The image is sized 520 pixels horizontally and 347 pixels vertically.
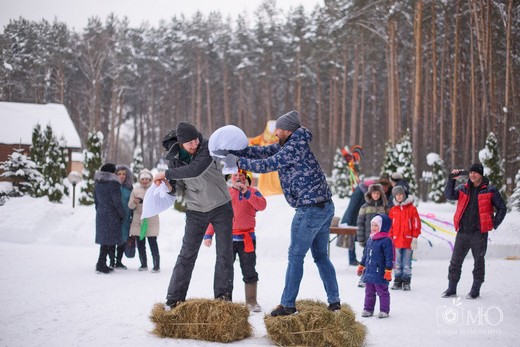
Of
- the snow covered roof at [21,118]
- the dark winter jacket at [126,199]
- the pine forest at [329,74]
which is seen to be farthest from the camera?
the pine forest at [329,74]

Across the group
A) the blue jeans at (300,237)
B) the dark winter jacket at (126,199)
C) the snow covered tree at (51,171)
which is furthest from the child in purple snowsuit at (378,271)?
the snow covered tree at (51,171)

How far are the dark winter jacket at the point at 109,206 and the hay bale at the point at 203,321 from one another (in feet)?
17.0

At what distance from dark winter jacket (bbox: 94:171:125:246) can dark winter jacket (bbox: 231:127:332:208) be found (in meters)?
5.28

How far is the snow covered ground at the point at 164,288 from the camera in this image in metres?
5.75

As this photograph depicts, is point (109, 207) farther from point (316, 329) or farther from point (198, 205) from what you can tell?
point (316, 329)

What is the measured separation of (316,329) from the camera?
516cm

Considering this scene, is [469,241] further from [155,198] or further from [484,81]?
[484,81]

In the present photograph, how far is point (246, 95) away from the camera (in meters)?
50.8

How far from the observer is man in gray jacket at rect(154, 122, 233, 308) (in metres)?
5.98

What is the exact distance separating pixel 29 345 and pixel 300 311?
249 centimetres

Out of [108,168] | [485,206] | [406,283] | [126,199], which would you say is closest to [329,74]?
[126,199]

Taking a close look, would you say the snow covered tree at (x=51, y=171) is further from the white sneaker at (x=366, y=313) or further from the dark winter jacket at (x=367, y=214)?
the white sneaker at (x=366, y=313)

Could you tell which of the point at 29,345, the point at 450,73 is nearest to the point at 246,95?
the point at 450,73

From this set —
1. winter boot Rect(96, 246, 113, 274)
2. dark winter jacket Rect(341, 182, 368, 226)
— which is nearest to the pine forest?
winter boot Rect(96, 246, 113, 274)
